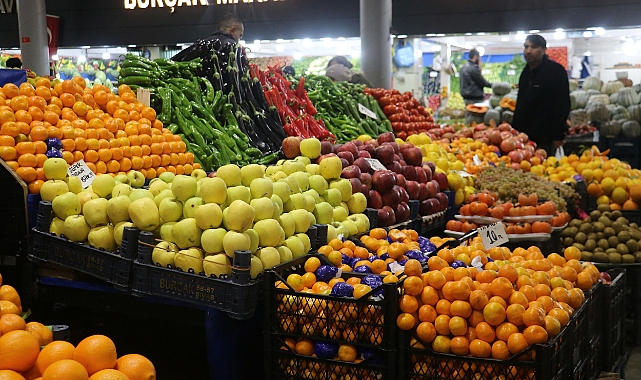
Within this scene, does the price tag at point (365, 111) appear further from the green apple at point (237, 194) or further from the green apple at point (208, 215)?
the green apple at point (208, 215)

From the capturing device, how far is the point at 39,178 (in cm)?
382

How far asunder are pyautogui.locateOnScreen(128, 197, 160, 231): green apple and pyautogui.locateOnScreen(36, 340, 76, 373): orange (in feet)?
4.65

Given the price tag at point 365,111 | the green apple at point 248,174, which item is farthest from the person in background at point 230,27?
the green apple at point 248,174

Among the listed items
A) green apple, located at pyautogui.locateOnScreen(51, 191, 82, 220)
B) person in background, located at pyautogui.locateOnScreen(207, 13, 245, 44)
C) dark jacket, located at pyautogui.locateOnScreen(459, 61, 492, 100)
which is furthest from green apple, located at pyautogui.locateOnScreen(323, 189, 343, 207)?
dark jacket, located at pyautogui.locateOnScreen(459, 61, 492, 100)

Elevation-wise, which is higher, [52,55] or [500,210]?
[52,55]

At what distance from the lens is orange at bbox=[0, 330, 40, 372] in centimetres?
168

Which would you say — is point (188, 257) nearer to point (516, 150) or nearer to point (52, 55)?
point (516, 150)

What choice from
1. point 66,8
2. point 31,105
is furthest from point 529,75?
point 66,8

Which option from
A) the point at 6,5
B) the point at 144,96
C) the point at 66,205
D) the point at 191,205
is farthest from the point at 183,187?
the point at 6,5

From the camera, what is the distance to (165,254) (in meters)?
3.05

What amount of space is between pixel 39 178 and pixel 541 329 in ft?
9.15

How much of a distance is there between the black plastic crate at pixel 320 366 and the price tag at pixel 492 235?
1106 mm

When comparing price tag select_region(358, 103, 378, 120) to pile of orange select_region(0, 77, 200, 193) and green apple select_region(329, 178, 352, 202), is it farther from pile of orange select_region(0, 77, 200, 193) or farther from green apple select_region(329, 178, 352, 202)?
green apple select_region(329, 178, 352, 202)

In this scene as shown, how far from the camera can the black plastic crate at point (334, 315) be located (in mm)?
2607
